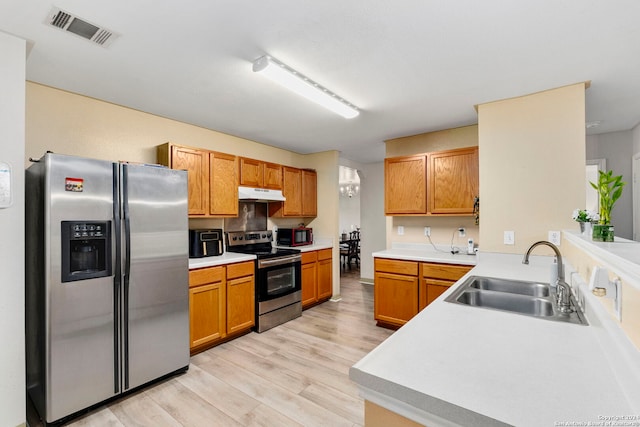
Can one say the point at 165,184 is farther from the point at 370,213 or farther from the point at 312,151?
the point at 370,213

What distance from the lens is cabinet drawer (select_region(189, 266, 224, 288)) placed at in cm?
290

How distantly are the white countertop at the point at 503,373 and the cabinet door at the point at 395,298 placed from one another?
2.20 m

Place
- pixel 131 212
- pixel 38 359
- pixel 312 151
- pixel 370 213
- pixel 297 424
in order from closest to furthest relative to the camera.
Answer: pixel 297 424, pixel 38 359, pixel 131 212, pixel 312 151, pixel 370 213

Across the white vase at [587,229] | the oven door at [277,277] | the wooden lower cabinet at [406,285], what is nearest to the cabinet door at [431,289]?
the wooden lower cabinet at [406,285]

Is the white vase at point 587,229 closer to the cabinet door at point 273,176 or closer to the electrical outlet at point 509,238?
the electrical outlet at point 509,238

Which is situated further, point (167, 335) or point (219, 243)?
point (219, 243)

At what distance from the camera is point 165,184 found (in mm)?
2535

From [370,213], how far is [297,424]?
478cm

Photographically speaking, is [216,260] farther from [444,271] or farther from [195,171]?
[444,271]

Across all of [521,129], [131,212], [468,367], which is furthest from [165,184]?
[521,129]

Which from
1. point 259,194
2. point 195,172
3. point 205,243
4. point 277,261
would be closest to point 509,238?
point 277,261

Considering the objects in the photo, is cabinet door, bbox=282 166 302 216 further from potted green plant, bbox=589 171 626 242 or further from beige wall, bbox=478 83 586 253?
potted green plant, bbox=589 171 626 242

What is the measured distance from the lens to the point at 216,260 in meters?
3.18

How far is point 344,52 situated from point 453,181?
7.16ft
